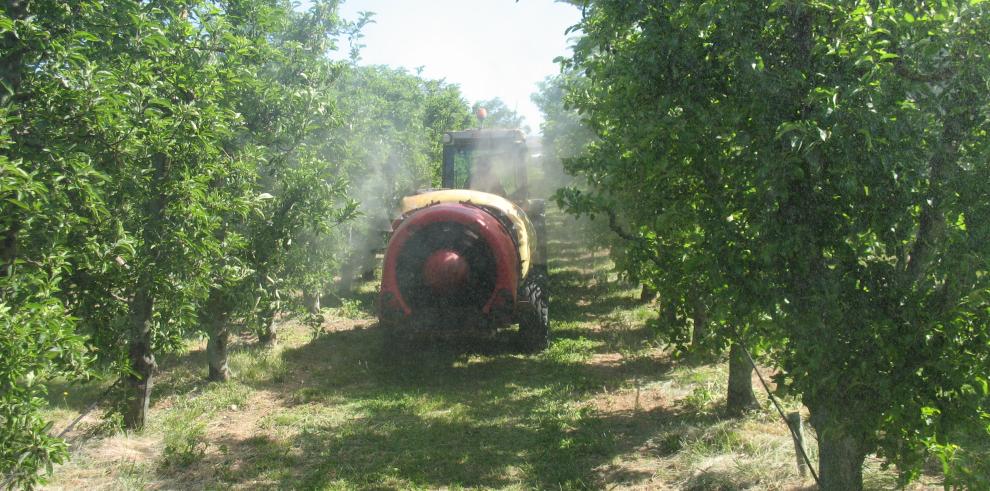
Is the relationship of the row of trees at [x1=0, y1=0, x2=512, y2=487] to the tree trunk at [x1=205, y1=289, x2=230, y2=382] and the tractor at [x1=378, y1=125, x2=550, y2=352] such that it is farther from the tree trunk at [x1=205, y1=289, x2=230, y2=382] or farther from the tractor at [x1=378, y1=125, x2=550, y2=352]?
→ the tractor at [x1=378, y1=125, x2=550, y2=352]

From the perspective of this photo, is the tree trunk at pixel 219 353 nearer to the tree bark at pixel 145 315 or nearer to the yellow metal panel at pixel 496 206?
the tree bark at pixel 145 315

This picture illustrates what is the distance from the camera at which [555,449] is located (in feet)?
19.7

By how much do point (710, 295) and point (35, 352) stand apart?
10.9ft

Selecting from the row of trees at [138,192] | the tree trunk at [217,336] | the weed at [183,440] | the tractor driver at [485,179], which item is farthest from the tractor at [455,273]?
the weed at [183,440]

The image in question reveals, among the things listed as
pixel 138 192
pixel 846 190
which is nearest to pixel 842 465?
pixel 846 190

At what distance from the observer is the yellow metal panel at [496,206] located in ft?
28.8

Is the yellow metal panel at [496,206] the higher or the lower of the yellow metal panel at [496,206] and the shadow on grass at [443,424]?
the higher

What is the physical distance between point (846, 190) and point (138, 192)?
4.24 meters

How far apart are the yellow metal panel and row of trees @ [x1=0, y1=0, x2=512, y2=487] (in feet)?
4.48

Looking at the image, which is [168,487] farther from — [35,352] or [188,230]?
[35,352]

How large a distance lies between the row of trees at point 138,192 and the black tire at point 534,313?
8.02ft

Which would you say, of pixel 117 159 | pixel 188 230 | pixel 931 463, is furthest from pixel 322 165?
pixel 931 463

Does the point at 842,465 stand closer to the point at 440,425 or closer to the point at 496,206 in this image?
the point at 440,425

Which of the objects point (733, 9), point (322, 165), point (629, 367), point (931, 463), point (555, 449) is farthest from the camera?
point (629, 367)
